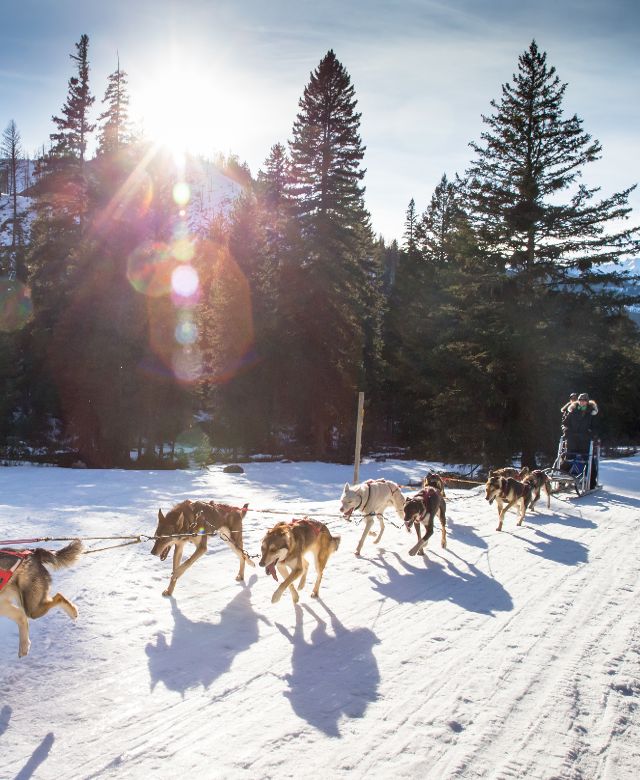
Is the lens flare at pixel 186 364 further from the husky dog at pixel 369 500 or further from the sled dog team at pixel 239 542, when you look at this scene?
the husky dog at pixel 369 500

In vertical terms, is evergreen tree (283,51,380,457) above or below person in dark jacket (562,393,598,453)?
above

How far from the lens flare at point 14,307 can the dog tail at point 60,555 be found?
2599 cm

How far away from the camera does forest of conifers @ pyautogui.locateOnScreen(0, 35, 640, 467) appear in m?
21.6

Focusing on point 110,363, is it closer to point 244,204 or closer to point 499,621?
point 244,204

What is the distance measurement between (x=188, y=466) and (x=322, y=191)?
14.1m

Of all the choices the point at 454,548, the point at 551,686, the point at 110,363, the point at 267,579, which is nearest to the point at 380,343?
the point at 110,363

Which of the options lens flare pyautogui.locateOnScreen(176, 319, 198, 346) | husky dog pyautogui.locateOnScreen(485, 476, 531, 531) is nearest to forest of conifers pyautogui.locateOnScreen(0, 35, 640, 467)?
lens flare pyautogui.locateOnScreen(176, 319, 198, 346)

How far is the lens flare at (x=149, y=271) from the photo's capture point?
81.7 ft

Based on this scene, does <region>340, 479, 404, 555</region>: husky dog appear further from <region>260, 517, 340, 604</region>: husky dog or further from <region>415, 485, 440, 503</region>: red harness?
<region>260, 517, 340, 604</region>: husky dog

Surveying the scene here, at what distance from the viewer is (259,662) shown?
4848 millimetres

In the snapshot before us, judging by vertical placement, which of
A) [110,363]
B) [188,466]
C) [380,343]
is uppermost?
[380,343]

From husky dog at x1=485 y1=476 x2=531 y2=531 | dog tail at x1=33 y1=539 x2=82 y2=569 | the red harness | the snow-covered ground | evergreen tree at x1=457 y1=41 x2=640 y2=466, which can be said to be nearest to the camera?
the snow-covered ground

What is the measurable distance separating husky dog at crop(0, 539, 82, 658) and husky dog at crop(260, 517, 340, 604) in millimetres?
1873

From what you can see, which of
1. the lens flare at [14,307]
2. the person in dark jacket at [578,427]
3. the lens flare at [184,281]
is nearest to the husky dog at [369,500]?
the person in dark jacket at [578,427]
